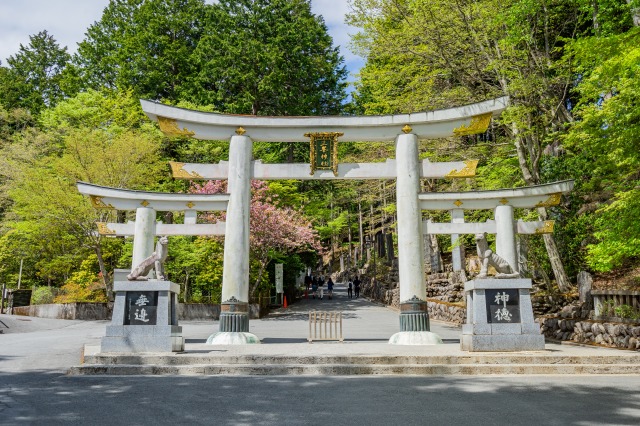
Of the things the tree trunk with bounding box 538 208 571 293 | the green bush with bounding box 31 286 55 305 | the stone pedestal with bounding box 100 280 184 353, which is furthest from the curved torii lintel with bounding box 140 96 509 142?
the green bush with bounding box 31 286 55 305

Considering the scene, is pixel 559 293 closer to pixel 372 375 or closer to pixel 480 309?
pixel 480 309

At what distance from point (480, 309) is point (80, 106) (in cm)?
2981

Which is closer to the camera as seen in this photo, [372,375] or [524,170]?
[372,375]

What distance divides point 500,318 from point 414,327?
2.56 m

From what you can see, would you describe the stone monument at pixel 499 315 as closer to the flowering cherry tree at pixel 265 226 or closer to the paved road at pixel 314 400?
the paved road at pixel 314 400

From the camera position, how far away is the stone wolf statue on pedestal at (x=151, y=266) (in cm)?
1068

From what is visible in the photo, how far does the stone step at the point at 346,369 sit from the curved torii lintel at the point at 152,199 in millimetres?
5430

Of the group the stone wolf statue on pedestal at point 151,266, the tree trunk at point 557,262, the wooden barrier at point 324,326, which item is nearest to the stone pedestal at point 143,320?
the stone wolf statue on pedestal at point 151,266

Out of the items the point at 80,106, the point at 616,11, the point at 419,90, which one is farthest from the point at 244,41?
the point at 616,11

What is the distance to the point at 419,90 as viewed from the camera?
19.4 meters

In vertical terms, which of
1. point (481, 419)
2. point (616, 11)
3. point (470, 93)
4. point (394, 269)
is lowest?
point (481, 419)

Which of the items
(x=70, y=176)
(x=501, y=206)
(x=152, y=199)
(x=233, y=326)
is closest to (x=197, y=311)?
(x=70, y=176)

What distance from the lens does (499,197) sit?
527 inches

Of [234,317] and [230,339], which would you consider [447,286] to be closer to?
[234,317]
